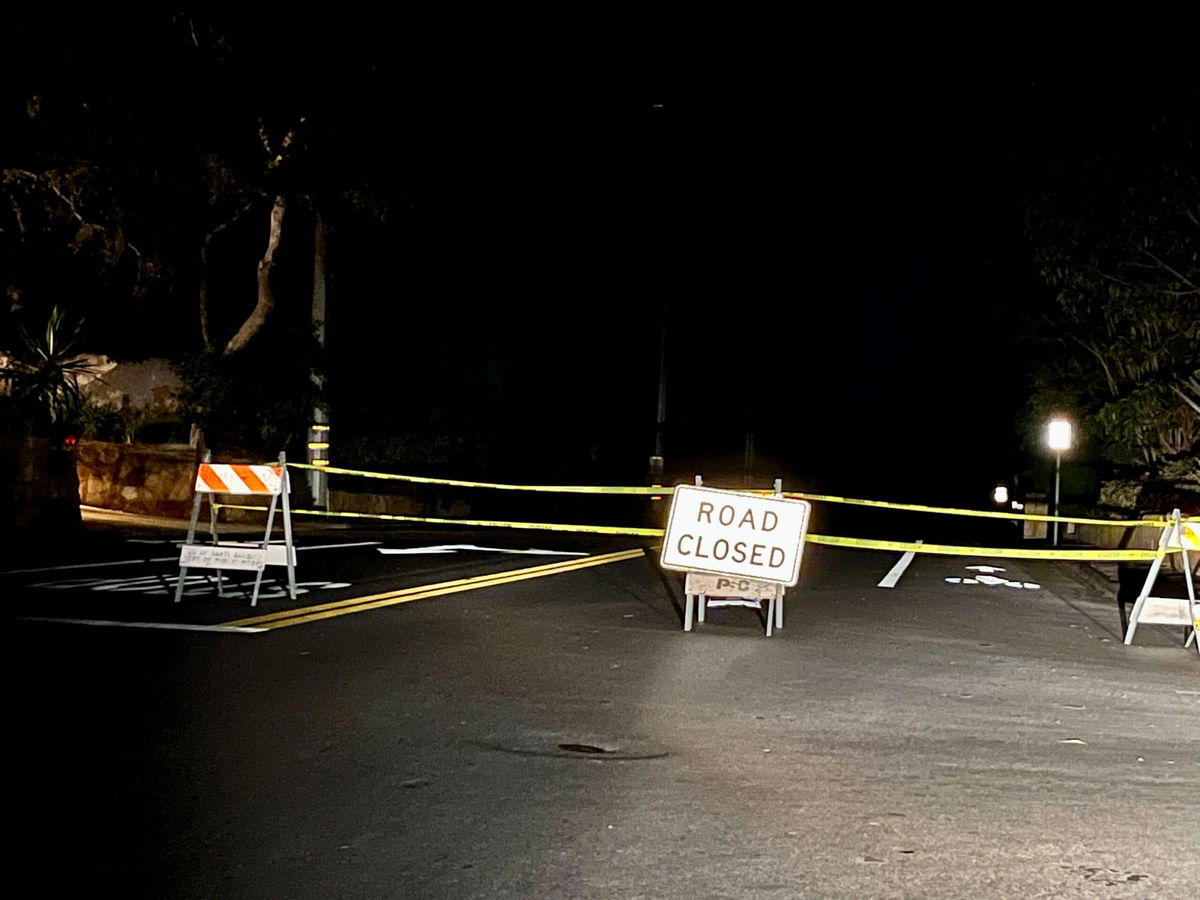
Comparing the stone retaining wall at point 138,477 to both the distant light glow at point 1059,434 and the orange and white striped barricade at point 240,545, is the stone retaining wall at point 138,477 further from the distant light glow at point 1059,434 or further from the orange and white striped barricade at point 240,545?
the distant light glow at point 1059,434

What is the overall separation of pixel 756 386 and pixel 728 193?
9739 mm

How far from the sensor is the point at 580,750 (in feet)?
24.4

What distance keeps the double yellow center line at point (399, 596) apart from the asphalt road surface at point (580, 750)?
0.08m

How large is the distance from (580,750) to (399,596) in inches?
260

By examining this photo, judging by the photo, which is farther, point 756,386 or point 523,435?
point 756,386

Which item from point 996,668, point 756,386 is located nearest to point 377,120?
point 996,668

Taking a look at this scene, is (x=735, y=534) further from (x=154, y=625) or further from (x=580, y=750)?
(x=154, y=625)

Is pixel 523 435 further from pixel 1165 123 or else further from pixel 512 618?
pixel 512 618

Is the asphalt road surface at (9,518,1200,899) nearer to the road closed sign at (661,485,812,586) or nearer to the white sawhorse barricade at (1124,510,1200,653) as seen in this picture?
the white sawhorse barricade at (1124,510,1200,653)

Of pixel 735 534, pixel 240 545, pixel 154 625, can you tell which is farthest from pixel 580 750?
pixel 240 545

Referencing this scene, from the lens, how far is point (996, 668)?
34.9 ft

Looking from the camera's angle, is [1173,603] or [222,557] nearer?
[1173,603]

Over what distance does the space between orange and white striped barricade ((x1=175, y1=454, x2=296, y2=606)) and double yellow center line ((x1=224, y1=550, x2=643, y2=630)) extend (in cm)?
54

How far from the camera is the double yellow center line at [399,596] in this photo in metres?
11.7
